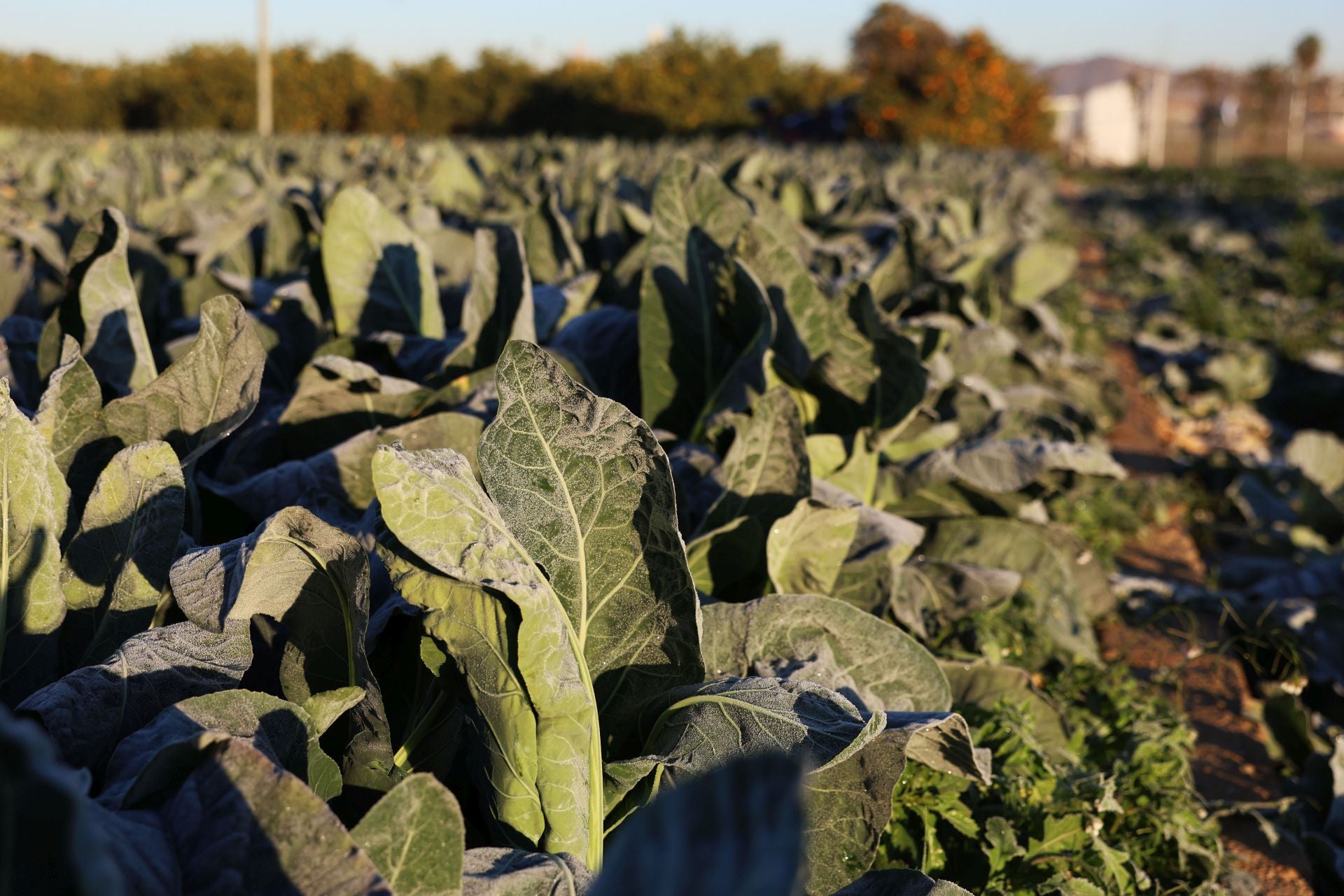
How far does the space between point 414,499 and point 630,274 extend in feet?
6.11

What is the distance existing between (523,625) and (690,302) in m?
1.16

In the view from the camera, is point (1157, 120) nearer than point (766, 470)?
No

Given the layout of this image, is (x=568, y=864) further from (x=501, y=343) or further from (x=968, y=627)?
(x=968, y=627)

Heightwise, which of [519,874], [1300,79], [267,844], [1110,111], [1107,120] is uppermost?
[1110,111]

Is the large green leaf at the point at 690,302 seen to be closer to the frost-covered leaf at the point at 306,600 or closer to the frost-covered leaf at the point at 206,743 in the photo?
the frost-covered leaf at the point at 306,600

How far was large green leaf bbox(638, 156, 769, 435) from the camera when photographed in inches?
85.7

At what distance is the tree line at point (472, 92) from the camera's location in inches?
1107

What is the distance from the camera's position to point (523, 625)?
1.16 metres

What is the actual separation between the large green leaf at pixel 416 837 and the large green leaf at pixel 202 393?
0.71 meters

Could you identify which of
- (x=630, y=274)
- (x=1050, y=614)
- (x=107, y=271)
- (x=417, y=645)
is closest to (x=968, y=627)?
(x=1050, y=614)

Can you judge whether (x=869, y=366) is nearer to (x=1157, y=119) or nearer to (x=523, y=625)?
(x=523, y=625)

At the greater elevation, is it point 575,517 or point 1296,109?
point 1296,109

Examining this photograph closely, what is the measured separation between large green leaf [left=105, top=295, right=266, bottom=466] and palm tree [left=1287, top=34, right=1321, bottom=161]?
7013cm

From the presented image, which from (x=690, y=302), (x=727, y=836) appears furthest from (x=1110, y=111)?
(x=727, y=836)
